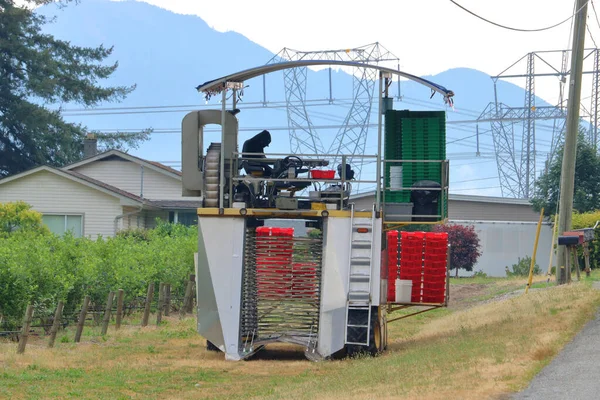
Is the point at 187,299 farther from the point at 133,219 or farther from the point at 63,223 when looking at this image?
the point at 133,219

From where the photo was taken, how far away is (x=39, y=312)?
21.8m

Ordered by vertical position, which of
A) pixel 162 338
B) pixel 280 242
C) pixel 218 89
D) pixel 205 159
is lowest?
pixel 162 338

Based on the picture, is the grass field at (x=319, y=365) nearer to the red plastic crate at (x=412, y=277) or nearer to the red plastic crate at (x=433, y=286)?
the red plastic crate at (x=433, y=286)

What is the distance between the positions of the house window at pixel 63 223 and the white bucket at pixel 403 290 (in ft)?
84.3

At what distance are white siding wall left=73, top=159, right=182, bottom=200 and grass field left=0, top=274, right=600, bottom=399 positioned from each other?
24.1 m

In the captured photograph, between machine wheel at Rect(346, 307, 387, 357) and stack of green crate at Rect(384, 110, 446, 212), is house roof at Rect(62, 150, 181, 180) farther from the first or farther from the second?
machine wheel at Rect(346, 307, 387, 357)

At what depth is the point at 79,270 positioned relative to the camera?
78.9 ft

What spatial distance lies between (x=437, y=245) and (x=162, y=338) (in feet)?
20.5

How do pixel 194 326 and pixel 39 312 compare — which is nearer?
pixel 39 312

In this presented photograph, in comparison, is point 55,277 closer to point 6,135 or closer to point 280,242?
point 280,242

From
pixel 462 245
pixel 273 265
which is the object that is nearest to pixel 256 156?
pixel 273 265

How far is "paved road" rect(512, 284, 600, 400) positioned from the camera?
1096 centimetres

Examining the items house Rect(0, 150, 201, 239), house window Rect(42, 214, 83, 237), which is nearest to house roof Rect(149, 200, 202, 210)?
house Rect(0, 150, 201, 239)

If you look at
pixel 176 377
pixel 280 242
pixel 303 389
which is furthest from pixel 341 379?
pixel 280 242
